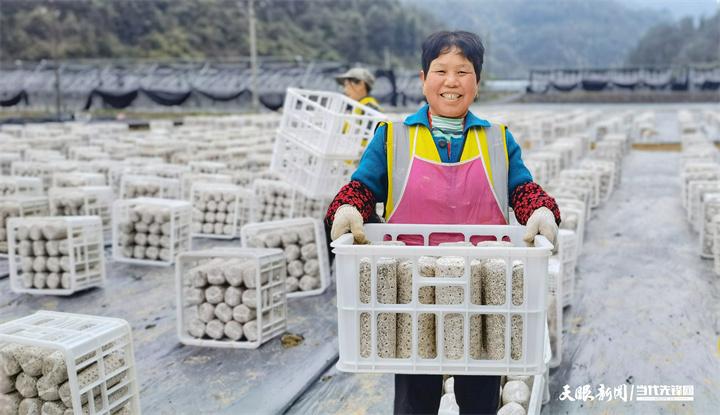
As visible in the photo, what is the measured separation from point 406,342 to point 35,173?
368 inches

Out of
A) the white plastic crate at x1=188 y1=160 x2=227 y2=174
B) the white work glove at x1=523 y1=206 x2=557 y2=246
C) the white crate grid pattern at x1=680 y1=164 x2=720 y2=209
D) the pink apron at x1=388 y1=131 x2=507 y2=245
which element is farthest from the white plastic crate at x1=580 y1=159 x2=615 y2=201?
the white work glove at x1=523 y1=206 x2=557 y2=246

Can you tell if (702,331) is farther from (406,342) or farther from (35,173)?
(35,173)

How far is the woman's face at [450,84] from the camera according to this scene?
2.52m

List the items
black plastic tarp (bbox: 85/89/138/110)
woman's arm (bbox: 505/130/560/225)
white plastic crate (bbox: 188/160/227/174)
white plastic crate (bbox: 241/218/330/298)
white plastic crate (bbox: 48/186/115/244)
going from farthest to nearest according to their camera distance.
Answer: black plastic tarp (bbox: 85/89/138/110) → white plastic crate (bbox: 188/160/227/174) → white plastic crate (bbox: 48/186/115/244) → white plastic crate (bbox: 241/218/330/298) → woman's arm (bbox: 505/130/560/225)

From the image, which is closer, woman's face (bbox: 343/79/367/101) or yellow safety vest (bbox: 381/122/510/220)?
yellow safety vest (bbox: 381/122/510/220)

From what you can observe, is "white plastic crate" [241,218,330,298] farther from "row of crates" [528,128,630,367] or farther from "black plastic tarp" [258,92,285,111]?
"black plastic tarp" [258,92,285,111]

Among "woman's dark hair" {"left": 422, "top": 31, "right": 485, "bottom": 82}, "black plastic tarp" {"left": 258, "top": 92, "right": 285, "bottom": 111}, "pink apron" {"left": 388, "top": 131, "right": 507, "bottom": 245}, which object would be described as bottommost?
"pink apron" {"left": 388, "top": 131, "right": 507, "bottom": 245}

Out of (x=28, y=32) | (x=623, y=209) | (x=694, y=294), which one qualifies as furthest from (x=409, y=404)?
(x=28, y=32)

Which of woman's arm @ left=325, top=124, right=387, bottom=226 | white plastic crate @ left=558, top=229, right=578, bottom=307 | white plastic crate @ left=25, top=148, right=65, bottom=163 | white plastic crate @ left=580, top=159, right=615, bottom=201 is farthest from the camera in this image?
white plastic crate @ left=580, top=159, right=615, bottom=201

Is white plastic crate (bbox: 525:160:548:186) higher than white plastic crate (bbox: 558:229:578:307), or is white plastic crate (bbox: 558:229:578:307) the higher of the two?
white plastic crate (bbox: 525:160:548:186)

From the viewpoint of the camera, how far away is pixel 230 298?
480 cm

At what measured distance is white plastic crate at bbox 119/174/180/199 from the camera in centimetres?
849

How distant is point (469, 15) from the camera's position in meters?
154

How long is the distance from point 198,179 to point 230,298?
171 inches
